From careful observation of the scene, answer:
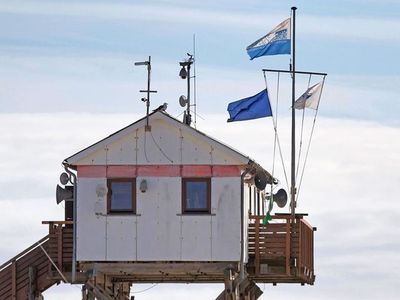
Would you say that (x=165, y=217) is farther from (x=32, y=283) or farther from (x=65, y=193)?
(x=32, y=283)

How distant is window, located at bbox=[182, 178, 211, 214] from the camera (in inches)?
3147

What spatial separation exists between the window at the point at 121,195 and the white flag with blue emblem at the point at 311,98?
6.57 meters

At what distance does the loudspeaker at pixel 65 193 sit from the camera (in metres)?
80.9

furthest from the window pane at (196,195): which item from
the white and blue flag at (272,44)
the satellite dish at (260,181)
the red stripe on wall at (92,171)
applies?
the white and blue flag at (272,44)

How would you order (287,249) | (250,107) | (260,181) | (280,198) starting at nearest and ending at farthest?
(287,249) → (280,198) → (260,181) → (250,107)

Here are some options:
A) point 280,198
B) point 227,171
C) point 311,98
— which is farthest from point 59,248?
point 311,98

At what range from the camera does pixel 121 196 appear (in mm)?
80375

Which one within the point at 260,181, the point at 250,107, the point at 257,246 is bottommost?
the point at 257,246

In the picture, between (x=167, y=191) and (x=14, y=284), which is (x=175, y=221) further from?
(x=14, y=284)

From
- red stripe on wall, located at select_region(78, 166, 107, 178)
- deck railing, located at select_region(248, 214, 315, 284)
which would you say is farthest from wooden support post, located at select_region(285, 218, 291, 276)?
red stripe on wall, located at select_region(78, 166, 107, 178)

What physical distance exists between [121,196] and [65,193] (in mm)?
1992

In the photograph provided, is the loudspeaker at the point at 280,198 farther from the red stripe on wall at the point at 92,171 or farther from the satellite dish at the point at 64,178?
the satellite dish at the point at 64,178

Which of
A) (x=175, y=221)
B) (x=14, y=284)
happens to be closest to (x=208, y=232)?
(x=175, y=221)

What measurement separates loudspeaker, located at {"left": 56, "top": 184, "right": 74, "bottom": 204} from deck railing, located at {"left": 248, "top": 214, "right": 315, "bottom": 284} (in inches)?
233
